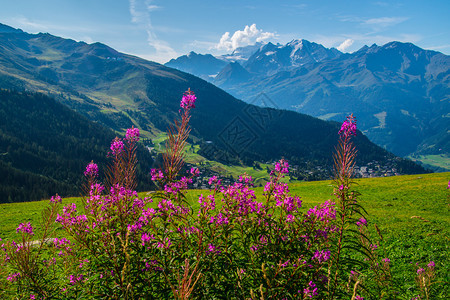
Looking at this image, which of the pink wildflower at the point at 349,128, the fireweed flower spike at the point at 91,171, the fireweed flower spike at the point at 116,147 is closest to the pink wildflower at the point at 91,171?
the fireweed flower spike at the point at 91,171

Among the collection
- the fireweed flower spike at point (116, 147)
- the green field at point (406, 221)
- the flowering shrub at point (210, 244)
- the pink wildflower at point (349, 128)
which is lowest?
the green field at point (406, 221)

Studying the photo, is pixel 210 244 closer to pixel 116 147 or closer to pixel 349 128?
pixel 116 147

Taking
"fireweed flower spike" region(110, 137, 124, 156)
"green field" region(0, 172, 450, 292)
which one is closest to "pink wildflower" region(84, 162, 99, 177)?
"fireweed flower spike" region(110, 137, 124, 156)

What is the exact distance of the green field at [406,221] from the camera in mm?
13148

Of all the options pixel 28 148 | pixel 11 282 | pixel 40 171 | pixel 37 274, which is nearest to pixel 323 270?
pixel 37 274

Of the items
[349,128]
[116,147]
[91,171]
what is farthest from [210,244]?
[91,171]

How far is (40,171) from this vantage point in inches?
6880

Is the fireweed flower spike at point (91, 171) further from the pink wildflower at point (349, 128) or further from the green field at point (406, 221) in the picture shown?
the pink wildflower at point (349, 128)

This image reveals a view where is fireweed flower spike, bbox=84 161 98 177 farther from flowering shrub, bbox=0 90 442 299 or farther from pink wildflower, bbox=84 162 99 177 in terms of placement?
flowering shrub, bbox=0 90 442 299

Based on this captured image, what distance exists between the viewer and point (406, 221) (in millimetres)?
19531

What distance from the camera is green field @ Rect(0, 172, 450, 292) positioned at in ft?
43.1

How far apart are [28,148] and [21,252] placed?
248 metres

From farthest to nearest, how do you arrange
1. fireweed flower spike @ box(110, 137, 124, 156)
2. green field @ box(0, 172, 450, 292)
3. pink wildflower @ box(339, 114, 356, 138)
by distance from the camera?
green field @ box(0, 172, 450, 292) → fireweed flower spike @ box(110, 137, 124, 156) → pink wildflower @ box(339, 114, 356, 138)

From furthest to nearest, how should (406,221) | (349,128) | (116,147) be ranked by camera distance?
(406,221) < (116,147) < (349,128)
